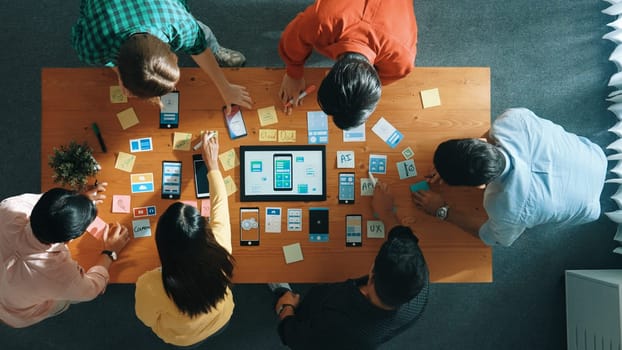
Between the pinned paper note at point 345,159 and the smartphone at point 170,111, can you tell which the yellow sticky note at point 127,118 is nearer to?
the smartphone at point 170,111

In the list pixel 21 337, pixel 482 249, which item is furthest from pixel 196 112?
pixel 21 337

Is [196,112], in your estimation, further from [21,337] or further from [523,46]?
[523,46]

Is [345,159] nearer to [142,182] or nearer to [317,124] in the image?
[317,124]

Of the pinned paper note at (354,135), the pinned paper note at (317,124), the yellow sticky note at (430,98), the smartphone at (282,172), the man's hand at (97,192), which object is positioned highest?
the yellow sticky note at (430,98)

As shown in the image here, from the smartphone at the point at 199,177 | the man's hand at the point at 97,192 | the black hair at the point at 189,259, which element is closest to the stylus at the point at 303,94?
the smartphone at the point at 199,177

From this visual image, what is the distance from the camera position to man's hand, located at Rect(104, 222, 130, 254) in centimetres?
185

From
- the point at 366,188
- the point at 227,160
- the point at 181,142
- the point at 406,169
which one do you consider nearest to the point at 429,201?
the point at 406,169

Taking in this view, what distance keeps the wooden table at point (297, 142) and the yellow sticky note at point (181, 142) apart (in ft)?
0.08

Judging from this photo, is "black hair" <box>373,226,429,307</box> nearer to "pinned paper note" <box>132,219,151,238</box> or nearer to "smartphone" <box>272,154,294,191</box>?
"smartphone" <box>272,154,294,191</box>

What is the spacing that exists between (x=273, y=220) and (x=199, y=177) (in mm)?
415

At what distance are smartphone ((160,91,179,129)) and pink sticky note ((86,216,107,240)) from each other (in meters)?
0.53

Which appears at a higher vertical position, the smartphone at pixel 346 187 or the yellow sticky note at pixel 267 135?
the yellow sticky note at pixel 267 135

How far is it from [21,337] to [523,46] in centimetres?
378

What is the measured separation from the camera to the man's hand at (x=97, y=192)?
6.11 feet
